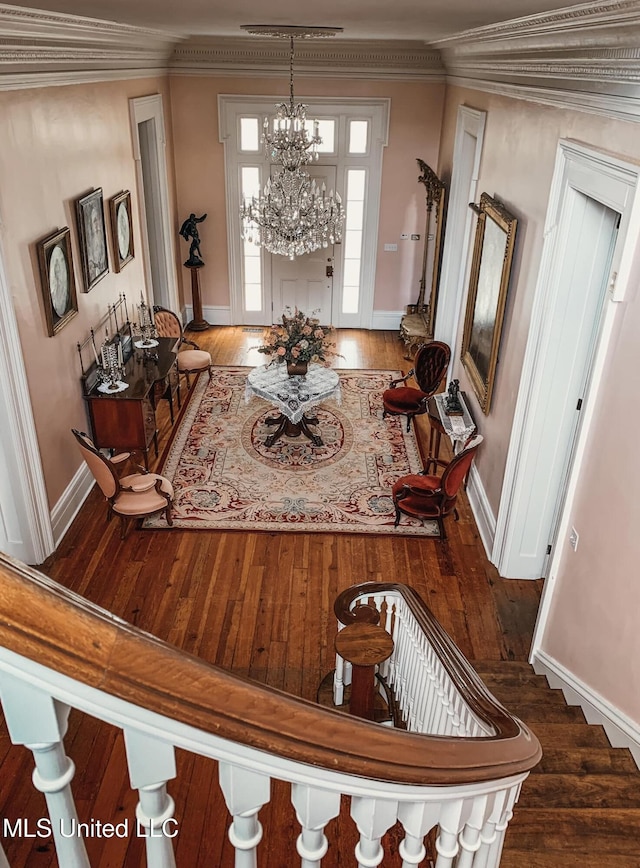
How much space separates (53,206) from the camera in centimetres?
559

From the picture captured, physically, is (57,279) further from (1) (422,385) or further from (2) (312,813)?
(2) (312,813)

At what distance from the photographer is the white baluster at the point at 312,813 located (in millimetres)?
886

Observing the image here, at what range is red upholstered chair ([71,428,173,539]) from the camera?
18.4 feet

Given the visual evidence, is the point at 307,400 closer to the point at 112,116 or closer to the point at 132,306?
the point at 132,306

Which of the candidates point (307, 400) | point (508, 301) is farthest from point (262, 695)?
point (307, 400)

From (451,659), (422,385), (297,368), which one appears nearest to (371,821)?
(451,659)

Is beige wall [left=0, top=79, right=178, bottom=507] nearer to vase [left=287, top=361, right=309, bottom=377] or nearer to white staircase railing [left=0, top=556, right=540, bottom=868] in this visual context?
vase [left=287, top=361, right=309, bottom=377]

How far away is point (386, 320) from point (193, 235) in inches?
126

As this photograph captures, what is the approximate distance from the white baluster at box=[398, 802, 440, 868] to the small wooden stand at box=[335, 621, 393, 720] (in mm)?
2441

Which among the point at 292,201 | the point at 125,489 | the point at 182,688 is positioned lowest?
the point at 125,489

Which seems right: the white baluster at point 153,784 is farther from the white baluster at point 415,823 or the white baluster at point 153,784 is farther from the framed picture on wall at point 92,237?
the framed picture on wall at point 92,237

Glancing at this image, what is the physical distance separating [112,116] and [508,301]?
4.50m

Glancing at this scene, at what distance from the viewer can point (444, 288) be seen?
29.9 ft

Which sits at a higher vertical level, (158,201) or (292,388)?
(158,201)
